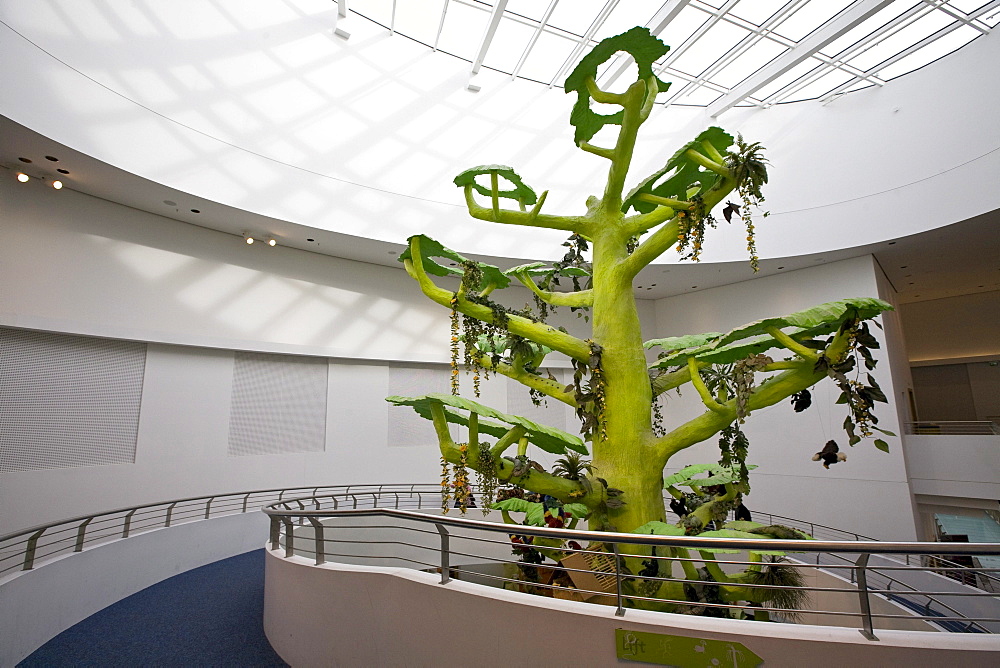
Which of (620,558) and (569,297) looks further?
(569,297)

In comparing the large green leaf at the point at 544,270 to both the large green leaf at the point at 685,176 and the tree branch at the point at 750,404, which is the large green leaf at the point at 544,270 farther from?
the tree branch at the point at 750,404

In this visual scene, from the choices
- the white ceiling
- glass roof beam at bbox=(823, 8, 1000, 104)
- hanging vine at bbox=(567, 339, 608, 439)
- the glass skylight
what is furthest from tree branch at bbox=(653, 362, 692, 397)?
glass roof beam at bbox=(823, 8, 1000, 104)

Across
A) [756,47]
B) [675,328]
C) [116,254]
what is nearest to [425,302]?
[116,254]

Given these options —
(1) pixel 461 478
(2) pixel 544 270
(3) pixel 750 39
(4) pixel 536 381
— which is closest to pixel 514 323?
(4) pixel 536 381

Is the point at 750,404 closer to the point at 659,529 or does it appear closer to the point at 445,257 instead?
the point at 659,529

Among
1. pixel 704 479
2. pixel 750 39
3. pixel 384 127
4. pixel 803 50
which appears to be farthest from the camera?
pixel 384 127

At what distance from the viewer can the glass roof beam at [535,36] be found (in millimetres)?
9984

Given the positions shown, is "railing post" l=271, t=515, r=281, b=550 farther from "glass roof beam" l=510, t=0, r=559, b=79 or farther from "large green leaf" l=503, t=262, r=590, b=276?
"glass roof beam" l=510, t=0, r=559, b=79

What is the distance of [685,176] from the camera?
5012 mm

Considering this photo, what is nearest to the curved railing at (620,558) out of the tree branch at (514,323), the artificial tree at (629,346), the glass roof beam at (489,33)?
the artificial tree at (629,346)

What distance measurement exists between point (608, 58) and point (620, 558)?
12.7 ft

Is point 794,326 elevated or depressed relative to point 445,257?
depressed

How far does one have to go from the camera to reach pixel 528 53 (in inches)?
454

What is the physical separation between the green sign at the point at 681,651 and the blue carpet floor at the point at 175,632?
3456 mm
